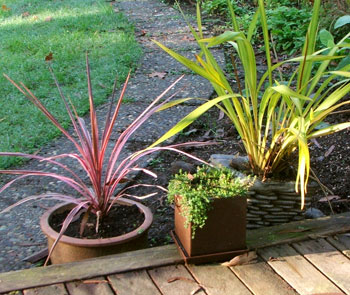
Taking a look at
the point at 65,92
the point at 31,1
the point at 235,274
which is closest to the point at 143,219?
the point at 235,274

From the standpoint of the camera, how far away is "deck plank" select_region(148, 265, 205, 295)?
228 cm

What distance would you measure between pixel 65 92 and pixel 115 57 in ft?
3.15

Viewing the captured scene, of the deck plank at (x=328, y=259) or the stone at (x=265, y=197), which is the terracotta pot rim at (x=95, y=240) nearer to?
the stone at (x=265, y=197)

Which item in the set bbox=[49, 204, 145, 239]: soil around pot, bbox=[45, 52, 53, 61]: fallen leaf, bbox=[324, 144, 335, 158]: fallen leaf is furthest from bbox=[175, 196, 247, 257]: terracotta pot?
bbox=[45, 52, 53, 61]: fallen leaf

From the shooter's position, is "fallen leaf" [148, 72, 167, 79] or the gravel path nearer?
the gravel path

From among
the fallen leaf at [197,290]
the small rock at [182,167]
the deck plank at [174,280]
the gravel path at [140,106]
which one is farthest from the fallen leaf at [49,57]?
the fallen leaf at [197,290]

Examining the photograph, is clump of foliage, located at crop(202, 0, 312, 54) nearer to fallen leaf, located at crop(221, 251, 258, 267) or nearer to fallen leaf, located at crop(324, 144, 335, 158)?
fallen leaf, located at crop(324, 144, 335, 158)

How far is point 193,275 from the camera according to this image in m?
2.38

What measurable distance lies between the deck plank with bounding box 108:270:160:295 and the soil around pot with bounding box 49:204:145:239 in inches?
9.8

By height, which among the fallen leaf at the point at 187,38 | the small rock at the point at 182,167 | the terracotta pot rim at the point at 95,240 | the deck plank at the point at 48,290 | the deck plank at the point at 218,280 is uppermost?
the fallen leaf at the point at 187,38

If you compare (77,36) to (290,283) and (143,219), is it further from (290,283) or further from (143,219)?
(290,283)

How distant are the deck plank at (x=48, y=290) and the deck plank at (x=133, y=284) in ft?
0.63

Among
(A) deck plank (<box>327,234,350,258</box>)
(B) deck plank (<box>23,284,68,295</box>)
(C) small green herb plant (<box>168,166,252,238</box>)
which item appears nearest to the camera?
(B) deck plank (<box>23,284,68,295</box>)

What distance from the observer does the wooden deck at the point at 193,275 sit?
2283 millimetres
